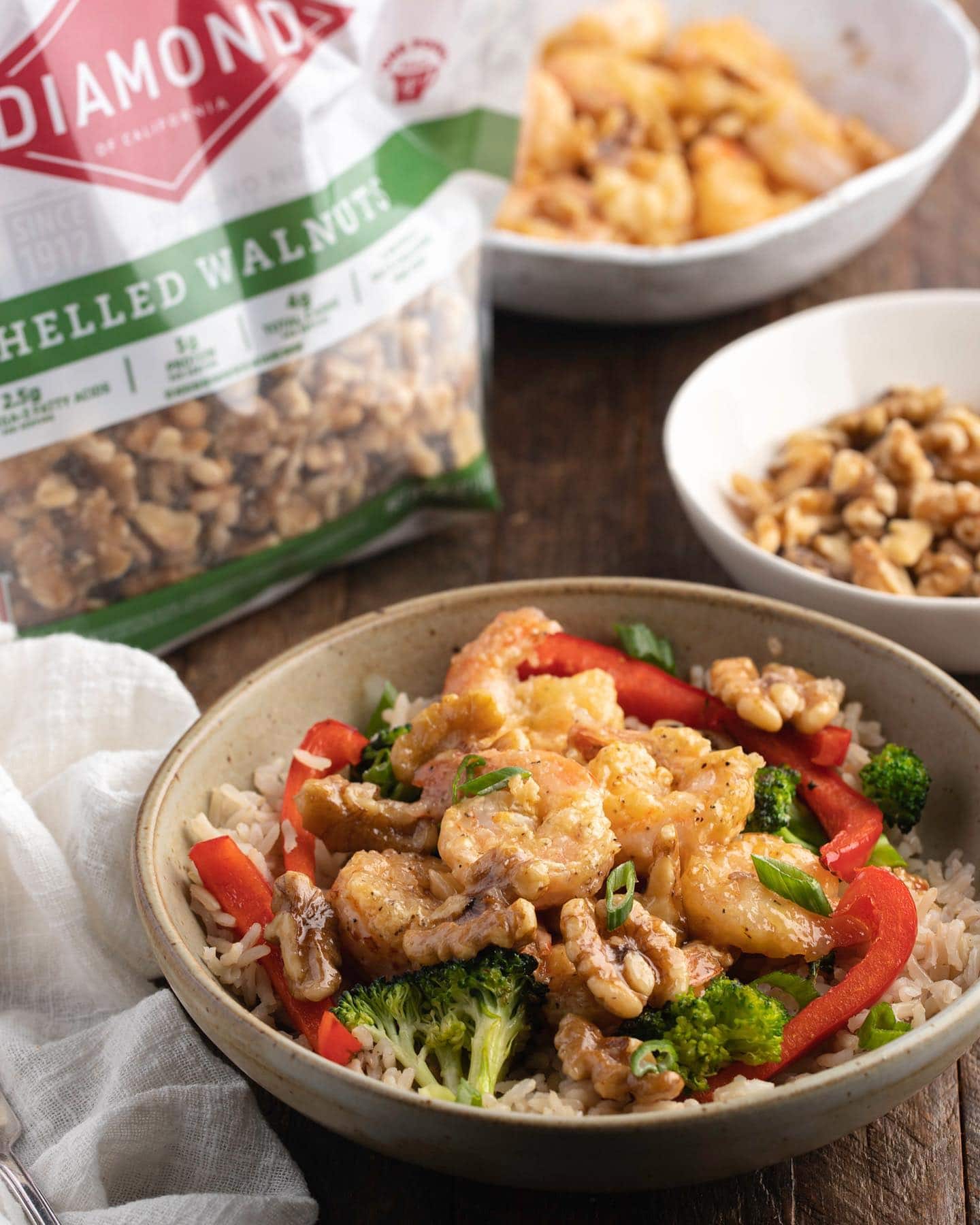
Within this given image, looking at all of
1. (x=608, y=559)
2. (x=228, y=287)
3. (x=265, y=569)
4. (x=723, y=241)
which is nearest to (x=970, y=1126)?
(x=608, y=559)

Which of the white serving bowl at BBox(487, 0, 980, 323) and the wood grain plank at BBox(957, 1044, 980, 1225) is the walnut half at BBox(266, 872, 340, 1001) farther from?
the white serving bowl at BBox(487, 0, 980, 323)

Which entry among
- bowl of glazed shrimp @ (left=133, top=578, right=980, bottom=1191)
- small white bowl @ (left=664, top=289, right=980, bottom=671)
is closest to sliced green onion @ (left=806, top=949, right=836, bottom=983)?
bowl of glazed shrimp @ (left=133, top=578, right=980, bottom=1191)

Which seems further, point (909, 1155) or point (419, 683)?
point (419, 683)

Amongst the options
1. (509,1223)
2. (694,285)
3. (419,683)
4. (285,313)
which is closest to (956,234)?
(694,285)

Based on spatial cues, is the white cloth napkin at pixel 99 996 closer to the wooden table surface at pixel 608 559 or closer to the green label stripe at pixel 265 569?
the wooden table surface at pixel 608 559

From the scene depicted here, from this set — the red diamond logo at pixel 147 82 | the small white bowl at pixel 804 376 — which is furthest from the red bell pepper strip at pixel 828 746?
the red diamond logo at pixel 147 82

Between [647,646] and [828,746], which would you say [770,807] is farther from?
[647,646]

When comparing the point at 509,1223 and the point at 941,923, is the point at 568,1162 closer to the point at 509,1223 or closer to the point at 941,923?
the point at 509,1223
